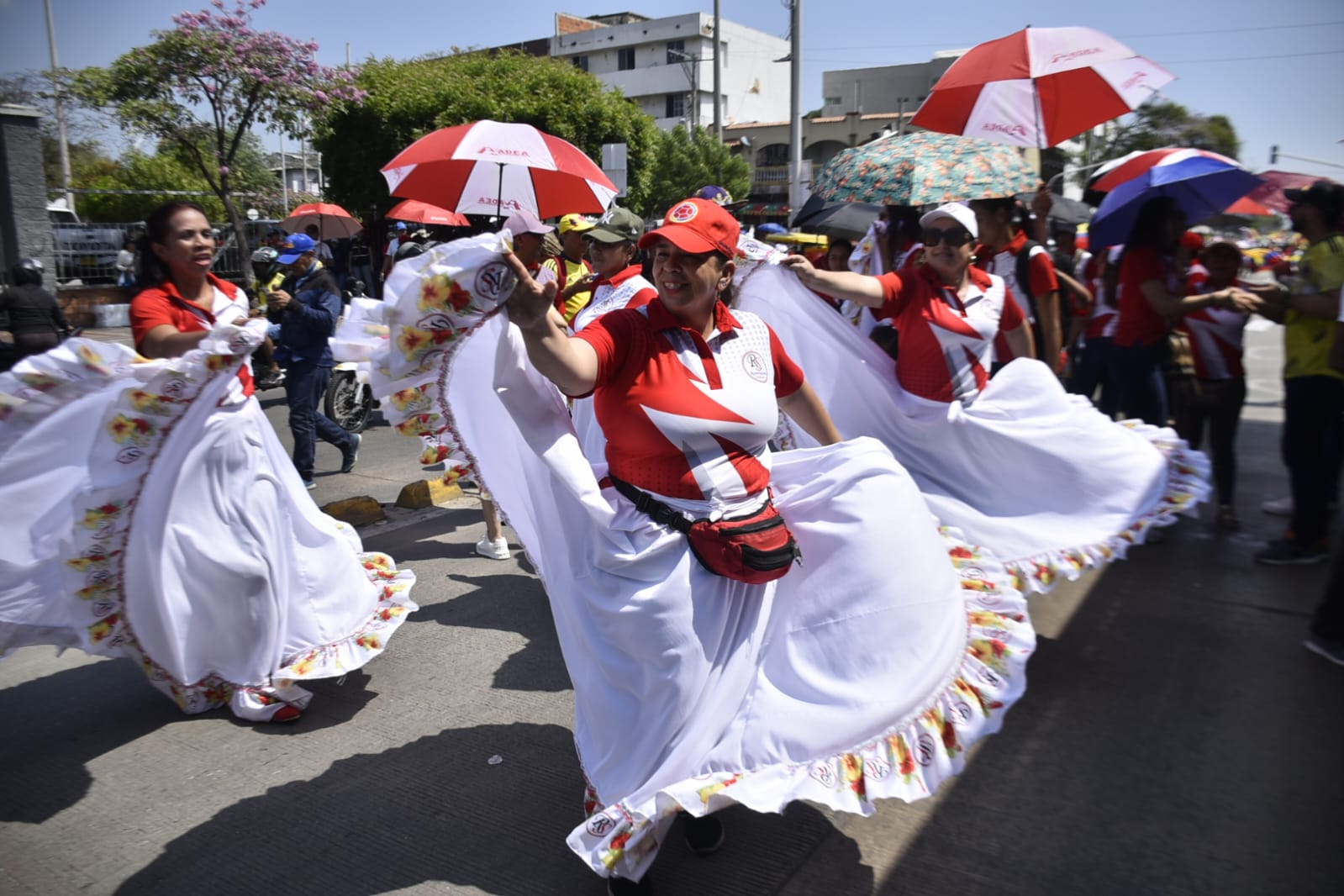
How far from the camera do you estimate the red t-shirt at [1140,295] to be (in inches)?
232

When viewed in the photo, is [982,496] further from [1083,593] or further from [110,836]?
[110,836]

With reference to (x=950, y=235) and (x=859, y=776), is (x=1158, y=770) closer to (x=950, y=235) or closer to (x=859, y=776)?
(x=859, y=776)

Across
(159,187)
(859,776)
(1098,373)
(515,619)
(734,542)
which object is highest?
(159,187)

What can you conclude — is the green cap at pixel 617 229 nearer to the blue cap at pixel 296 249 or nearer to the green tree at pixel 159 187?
the blue cap at pixel 296 249

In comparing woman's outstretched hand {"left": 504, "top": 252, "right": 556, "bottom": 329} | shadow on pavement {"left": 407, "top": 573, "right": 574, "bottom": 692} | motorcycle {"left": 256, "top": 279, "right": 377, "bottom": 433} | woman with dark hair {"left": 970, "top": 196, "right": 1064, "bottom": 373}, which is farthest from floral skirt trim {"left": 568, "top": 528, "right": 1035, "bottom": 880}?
motorcycle {"left": 256, "top": 279, "right": 377, "bottom": 433}

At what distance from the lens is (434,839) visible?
10.4 ft

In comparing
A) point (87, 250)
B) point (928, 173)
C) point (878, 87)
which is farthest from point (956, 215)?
point (878, 87)

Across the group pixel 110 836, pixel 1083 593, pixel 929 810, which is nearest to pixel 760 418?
pixel 929 810

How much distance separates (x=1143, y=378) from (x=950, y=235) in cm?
255

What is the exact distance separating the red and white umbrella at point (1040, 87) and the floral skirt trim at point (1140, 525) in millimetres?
2043

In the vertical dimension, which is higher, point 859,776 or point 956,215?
point 956,215

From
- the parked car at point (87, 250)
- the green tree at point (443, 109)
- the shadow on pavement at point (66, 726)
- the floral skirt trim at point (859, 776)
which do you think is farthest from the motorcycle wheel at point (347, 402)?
the green tree at point (443, 109)

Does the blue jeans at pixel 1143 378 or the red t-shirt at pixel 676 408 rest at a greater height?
the red t-shirt at pixel 676 408

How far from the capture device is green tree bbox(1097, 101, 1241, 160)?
1280 cm
